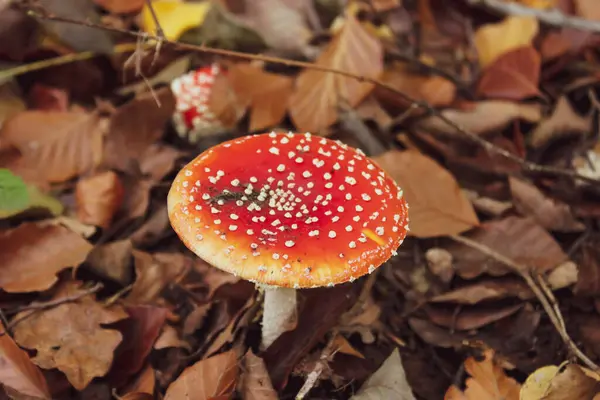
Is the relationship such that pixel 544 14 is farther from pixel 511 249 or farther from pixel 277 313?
pixel 277 313

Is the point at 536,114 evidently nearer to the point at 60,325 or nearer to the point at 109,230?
the point at 109,230

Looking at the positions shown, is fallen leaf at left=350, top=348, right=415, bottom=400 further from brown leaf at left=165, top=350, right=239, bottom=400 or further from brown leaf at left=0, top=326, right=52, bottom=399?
brown leaf at left=0, top=326, right=52, bottom=399

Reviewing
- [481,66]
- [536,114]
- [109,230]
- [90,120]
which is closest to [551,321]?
[536,114]

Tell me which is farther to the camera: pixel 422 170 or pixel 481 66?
pixel 481 66

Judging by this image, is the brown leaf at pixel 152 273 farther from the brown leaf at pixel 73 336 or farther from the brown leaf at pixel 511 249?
the brown leaf at pixel 511 249

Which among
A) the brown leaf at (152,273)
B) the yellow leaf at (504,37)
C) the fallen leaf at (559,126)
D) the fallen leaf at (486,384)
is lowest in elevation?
the fallen leaf at (486,384)

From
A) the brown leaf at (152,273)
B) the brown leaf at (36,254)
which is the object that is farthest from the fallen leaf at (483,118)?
the brown leaf at (36,254)
